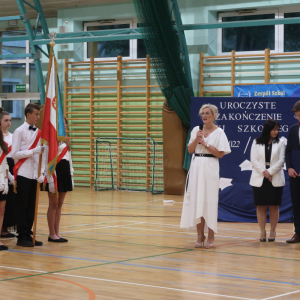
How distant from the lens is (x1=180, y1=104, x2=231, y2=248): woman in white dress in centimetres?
480

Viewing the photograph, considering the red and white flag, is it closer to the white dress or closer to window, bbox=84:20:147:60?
the white dress

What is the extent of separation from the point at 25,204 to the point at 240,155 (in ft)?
9.85

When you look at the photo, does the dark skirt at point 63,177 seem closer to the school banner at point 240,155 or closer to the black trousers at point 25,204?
the black trousers at point 25,204

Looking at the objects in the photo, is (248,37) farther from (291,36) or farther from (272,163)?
(272,163)

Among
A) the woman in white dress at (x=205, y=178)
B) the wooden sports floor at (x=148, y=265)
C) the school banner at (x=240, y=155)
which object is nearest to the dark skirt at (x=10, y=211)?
the wooden sports floor at (x=148, y=265)

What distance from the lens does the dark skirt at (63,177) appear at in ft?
16.7

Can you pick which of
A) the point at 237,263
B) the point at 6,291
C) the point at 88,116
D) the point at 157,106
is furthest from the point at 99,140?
the point at 6,291

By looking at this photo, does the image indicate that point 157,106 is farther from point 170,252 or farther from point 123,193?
point 170,252

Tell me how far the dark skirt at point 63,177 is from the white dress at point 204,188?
1.16m

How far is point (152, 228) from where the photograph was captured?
20.4 ft

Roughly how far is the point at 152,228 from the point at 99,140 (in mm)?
6027

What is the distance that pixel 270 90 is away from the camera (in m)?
10.1

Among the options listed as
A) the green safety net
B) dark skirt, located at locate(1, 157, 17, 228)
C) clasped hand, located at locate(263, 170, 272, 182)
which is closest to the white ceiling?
the green safety net

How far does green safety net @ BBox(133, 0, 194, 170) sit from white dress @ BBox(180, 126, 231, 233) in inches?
213
